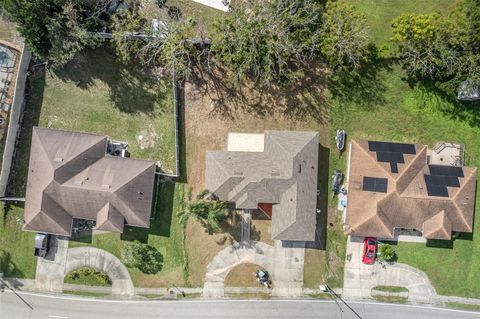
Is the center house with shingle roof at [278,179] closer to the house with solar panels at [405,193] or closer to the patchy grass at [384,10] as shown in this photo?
the house with solar panels at [405,193]

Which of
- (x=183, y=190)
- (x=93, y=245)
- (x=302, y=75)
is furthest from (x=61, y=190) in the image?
(x=302, y=75)

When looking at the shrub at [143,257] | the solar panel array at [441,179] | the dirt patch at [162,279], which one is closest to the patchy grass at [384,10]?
the solar panel array at [441,179]

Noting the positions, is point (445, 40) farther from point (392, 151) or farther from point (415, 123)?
point (392, 151)

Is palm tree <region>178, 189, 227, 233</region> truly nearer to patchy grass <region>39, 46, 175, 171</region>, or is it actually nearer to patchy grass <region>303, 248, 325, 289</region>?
patchy grass <region>39, 46, 175, 171</region>

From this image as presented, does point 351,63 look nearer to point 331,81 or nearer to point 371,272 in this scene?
point 331,81

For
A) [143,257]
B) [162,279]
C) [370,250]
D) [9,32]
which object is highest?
[9,32]

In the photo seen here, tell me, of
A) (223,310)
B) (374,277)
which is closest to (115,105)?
(223,310)
